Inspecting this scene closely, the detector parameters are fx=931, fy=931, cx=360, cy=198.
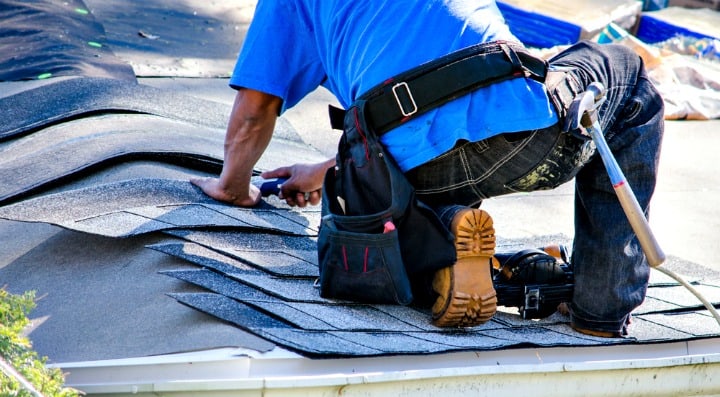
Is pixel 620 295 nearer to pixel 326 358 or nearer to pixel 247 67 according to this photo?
pixel 326 358

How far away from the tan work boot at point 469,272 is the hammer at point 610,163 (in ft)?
1.06

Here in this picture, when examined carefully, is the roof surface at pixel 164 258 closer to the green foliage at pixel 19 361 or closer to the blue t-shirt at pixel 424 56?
the green foliage at pixel 19 361

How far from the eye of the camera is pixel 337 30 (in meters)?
2.56

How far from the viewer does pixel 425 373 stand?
2.20 meters

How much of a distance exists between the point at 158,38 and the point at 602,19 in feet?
11.4

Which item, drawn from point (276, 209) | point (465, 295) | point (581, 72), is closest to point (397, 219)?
point (465, 295)

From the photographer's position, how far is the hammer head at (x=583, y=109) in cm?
233

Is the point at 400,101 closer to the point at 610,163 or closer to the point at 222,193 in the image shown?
the point at 610,163

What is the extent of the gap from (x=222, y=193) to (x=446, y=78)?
3.22 ft

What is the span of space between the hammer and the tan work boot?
0.32 m

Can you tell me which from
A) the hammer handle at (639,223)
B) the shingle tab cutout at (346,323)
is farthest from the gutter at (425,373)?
the hammer handle at (639,223)

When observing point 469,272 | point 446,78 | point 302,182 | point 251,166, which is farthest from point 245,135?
point 469,272

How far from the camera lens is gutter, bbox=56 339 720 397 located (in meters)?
2.04

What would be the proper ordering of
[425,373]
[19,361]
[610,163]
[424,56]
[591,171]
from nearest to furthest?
[19,361]
[425,373]
[610,163]
[424,56]
[591,171]
